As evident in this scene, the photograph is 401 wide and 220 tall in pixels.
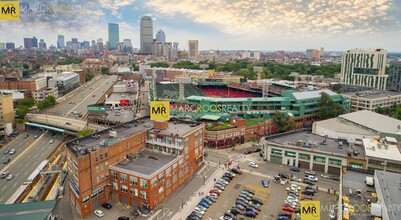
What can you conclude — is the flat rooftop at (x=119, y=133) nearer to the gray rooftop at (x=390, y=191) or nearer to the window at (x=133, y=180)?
the window at (x=133, y=180)

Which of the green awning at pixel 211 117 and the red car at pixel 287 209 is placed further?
the green awning at pixel 211 117

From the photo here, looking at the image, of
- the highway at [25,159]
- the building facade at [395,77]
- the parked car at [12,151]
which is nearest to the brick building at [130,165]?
the highway at [25,159]

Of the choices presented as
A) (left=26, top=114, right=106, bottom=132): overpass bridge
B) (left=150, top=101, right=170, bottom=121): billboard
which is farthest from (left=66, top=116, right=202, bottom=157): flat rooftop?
(left=26, top=114, right=106, bottom=132): overpass bridge

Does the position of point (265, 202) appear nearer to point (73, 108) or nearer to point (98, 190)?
point (98, 190)

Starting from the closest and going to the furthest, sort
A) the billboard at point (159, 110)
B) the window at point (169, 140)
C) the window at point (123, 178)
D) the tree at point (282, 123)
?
the window at point (123, 178), the billboard at point (159, 110), the window at point (169, 140), the tree at point (282, 123)

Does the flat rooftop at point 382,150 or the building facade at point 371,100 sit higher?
the building facade at point 371,100
